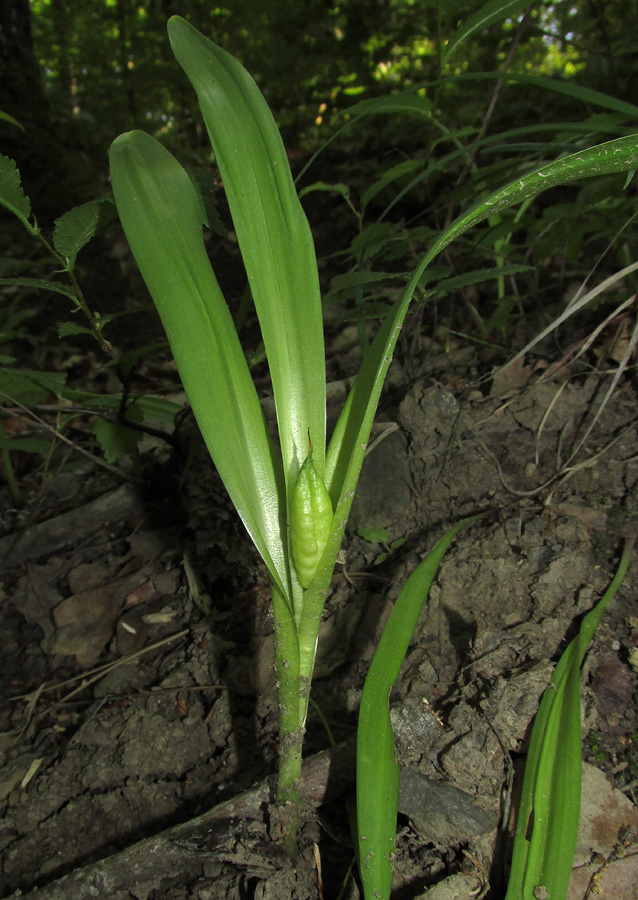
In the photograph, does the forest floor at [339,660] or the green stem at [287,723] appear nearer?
the green stem at [287,723]

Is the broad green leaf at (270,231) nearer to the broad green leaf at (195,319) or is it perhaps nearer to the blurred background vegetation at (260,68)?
the broad green leaf at (195,319)

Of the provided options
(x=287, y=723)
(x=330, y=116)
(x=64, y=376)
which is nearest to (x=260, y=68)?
(x=330, y=116)

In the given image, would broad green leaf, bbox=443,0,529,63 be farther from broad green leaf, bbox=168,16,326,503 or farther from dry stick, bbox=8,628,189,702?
dry stick, bbox=8,628,189,702

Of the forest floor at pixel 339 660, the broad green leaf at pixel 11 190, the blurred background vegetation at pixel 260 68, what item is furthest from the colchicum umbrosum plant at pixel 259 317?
the blurred background vegetation at pixel 260 68

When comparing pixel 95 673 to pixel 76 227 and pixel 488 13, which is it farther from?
pixel 488 13

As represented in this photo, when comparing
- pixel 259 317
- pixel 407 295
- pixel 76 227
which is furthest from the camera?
pixel 76 227

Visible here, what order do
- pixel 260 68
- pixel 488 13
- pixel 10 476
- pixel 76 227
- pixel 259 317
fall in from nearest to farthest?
pixel 259 317 → pixel 76 227 → pixel 488 13 → pixel 10 476 → pixel 260 68
